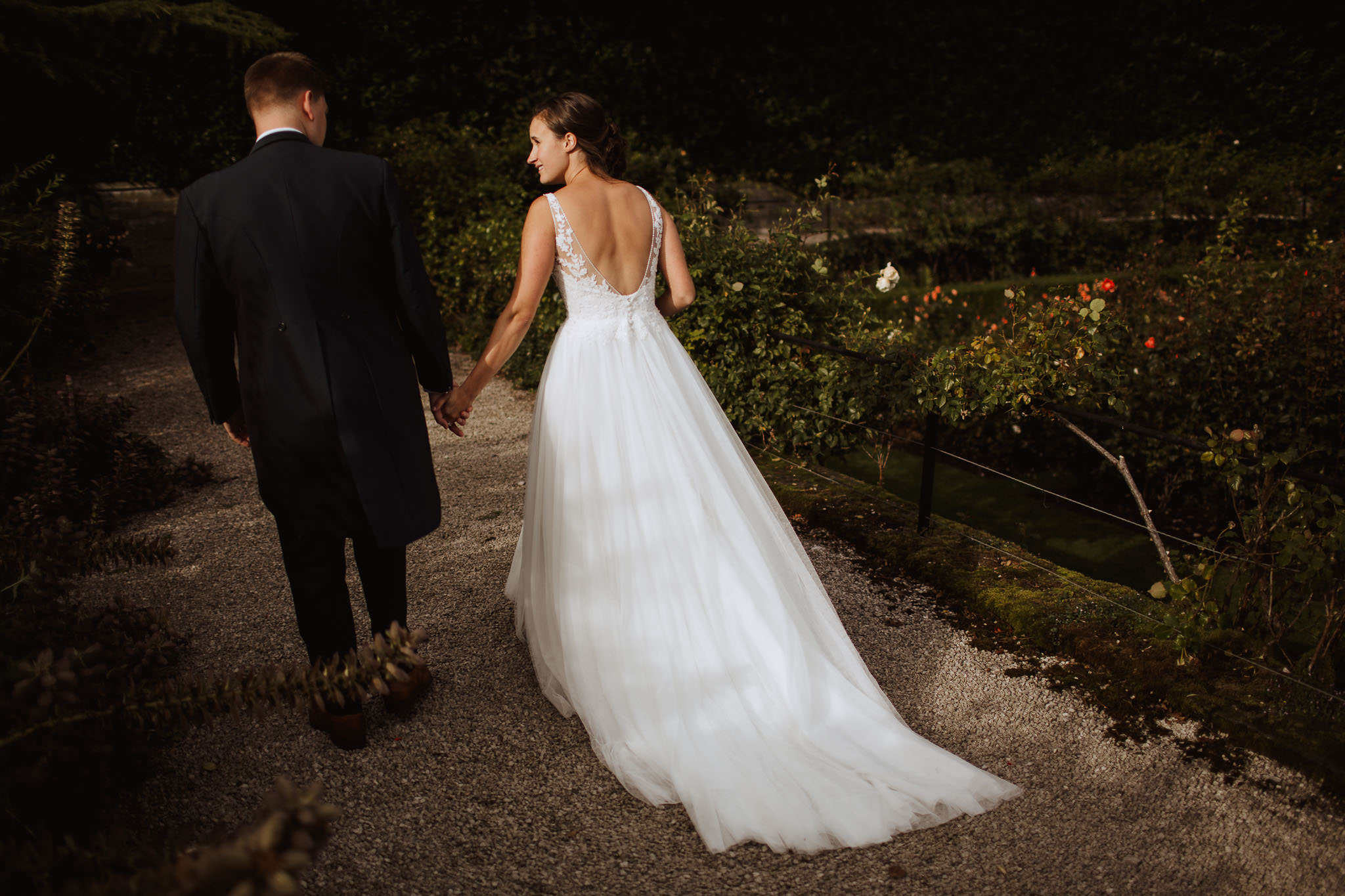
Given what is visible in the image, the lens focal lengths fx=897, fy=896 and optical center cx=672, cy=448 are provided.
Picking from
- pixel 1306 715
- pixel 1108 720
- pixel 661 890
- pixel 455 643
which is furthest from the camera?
pixel 455 643

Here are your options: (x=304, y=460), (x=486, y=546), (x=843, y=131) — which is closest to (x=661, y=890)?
(x=304, y=460)

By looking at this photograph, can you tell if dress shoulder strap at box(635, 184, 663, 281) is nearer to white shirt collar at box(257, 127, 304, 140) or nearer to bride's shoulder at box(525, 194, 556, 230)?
bride's shoulder at box(525, 194, 556, 230)

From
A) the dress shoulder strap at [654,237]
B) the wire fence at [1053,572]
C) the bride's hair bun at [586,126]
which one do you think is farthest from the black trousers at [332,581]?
the wire fence at [1053,572]

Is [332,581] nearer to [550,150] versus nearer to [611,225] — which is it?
[611,225]

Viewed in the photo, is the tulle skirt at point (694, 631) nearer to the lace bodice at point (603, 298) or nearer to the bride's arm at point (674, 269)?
the lace bodice at point (603, 298)

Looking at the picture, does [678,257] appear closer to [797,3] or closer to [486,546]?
[486,546]

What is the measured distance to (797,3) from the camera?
54.0 feet

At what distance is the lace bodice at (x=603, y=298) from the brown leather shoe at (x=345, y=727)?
4.46 ft

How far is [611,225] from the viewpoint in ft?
9.15

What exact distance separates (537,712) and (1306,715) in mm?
2240

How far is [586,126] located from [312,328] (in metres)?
1.04

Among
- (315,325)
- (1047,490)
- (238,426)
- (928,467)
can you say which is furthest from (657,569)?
(1047,490)

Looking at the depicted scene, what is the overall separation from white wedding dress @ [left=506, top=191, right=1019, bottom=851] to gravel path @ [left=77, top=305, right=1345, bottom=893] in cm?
10

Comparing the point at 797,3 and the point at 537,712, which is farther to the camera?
the point at 797,3
